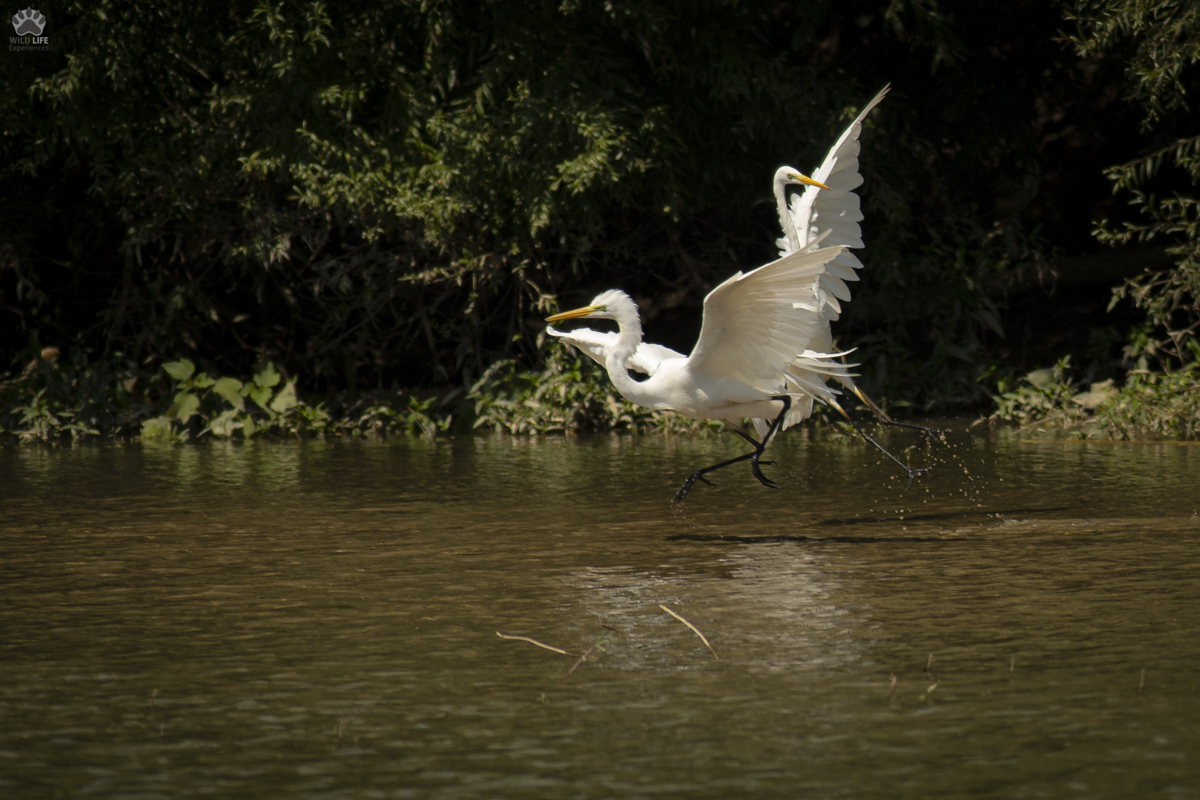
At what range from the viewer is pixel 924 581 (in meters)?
5.05

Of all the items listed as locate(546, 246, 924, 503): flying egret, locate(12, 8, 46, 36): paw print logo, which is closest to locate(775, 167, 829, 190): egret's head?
locate(546, 246, 924, 503): flying egret

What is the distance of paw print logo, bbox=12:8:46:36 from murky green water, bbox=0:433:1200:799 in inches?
210

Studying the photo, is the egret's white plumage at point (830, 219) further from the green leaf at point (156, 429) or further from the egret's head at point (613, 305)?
the green leaf at point (156, 429)

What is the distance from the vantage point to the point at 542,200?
11102 mm

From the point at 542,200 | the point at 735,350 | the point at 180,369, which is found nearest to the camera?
the point at 735,350

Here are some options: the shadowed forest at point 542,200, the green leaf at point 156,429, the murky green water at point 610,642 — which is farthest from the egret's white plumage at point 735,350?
the green leaf at point 156,429

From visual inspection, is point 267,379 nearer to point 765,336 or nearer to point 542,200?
point 542,200

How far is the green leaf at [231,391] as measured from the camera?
41.3ft

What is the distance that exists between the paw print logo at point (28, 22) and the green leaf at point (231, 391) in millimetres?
3205

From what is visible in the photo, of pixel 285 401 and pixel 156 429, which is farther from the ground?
pixel 285 401

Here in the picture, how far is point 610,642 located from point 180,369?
31.3 ft

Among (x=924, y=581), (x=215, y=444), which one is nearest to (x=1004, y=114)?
(x=215, y=444)

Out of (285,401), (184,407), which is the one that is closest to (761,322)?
(285,401)

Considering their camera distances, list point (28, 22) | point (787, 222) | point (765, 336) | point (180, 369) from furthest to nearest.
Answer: point (180, 369)
point (28, 22)
point (787, 222)
point (765, 336)
